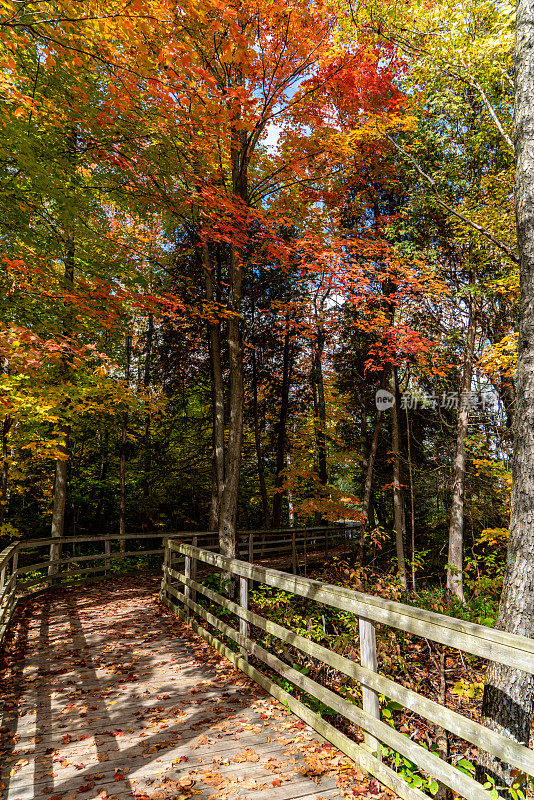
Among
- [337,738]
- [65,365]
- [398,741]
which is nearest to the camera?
[398,741]

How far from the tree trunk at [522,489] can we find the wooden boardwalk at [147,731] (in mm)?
1030

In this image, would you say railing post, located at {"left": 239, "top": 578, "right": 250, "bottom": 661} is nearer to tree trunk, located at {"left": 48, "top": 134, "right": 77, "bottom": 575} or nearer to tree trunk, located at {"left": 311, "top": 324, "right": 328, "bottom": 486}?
tree trunk, located at {"left": 48, "top": 134, "right": 77, "bottom": 575}

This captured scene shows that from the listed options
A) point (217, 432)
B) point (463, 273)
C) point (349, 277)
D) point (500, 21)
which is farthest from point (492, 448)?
point (500, 21)

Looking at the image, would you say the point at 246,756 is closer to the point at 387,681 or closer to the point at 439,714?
the point at 387,681

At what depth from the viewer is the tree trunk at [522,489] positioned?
9.80 feet

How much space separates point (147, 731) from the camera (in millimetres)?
3574

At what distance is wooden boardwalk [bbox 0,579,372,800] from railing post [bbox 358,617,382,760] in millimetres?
203

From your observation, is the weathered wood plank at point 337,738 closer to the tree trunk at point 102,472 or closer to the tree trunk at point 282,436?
the tree trunk at point 282,436

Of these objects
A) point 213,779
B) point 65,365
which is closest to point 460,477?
point 213,779

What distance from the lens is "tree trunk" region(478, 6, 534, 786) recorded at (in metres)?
2.99

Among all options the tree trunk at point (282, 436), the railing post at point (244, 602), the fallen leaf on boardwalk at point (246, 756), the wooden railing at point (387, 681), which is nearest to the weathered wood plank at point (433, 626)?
the wooden railing at point (387, 681)

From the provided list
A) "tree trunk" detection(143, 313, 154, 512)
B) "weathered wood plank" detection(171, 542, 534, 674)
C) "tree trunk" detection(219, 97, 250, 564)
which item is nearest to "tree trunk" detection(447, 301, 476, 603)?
"tree trunk" detection(219, 97, 250, 564)

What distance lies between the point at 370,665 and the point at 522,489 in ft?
5.20

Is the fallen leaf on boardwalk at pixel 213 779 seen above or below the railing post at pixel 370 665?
below
